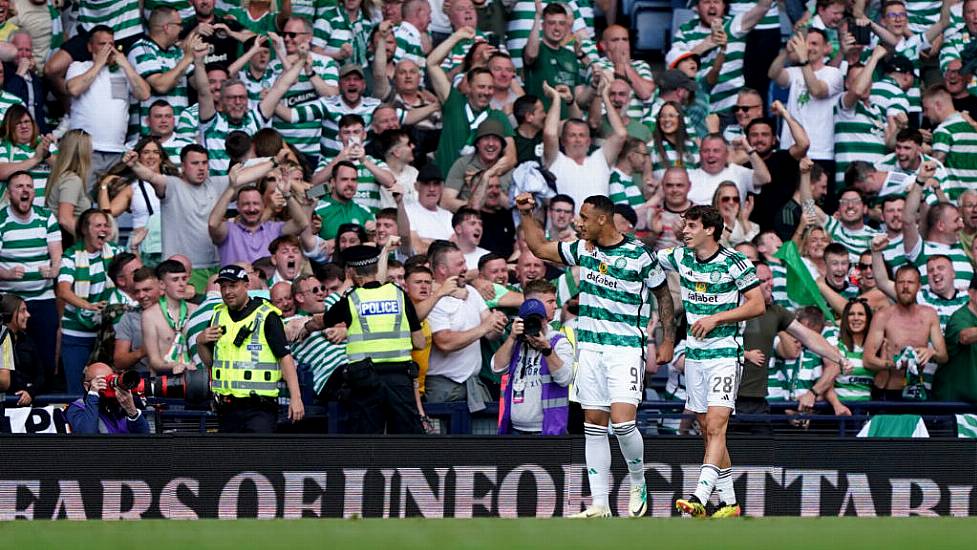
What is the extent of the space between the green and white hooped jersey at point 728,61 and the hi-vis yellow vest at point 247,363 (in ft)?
25.3

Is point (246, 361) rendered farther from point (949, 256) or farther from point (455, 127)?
point (949, 256)

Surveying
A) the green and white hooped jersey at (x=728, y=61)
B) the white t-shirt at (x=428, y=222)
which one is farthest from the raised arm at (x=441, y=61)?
the green and white hooped jersey at (x=728, y=61)

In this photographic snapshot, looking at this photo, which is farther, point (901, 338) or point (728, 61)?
point (728, 61)

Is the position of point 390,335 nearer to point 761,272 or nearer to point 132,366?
point 132,366

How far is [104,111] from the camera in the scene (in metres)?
15.4

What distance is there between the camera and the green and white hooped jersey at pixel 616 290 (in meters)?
10.8

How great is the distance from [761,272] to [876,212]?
3199 mm

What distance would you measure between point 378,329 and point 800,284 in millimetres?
4605

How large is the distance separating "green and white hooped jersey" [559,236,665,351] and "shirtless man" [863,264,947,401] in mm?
3649

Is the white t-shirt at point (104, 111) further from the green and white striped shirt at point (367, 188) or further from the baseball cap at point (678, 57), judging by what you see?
the baseball cap at point (678, 57)

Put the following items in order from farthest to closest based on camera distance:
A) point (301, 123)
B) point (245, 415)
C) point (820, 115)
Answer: point (820, 115) → point (301, 123) → point (245, 415)

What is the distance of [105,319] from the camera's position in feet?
42.6

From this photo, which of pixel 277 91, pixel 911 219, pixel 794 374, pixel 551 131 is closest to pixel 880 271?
pixel 911 219

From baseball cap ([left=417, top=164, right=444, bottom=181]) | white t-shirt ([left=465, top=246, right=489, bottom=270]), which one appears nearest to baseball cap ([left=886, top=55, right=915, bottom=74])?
baseball cap ([left=417, top=164, right=444, bottom=181])
